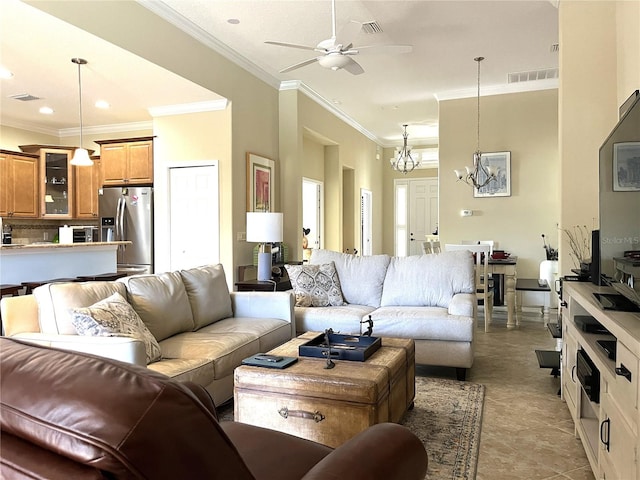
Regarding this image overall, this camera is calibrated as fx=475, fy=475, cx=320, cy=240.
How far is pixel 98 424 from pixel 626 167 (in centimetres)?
228

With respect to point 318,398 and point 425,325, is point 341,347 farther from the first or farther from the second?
point 425,325

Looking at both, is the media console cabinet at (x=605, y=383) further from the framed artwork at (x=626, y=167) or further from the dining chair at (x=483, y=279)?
the dining chair at (x=483, y=279)

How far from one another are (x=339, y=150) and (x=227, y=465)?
817cm

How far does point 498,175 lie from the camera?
272 inches

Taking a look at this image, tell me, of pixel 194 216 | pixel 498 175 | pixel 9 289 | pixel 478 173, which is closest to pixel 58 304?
pixel 9 289

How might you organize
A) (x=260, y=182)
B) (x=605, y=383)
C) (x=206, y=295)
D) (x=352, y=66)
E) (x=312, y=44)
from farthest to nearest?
(x=260, y=182)
(x=312, y=44)
(x=352, y=66)
(x=206, y=295)
(x=605, y=383)

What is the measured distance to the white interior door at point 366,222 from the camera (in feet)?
32.4

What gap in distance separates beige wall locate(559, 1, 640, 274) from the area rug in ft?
4.40

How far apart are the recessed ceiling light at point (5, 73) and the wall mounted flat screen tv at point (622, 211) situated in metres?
5.24

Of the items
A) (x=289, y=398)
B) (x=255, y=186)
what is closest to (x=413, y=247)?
(x=255, y=186)

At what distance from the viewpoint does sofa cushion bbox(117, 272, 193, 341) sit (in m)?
3.00

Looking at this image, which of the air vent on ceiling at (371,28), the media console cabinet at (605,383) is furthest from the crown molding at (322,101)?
the media console cabinet at (605,383)

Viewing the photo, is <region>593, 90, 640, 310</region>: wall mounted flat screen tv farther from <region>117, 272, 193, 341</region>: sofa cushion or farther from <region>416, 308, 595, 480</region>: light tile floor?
<region>117, 272, 193, 341</region>: sofa cushion

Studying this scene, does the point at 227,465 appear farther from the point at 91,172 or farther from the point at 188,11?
the point at 91,172
